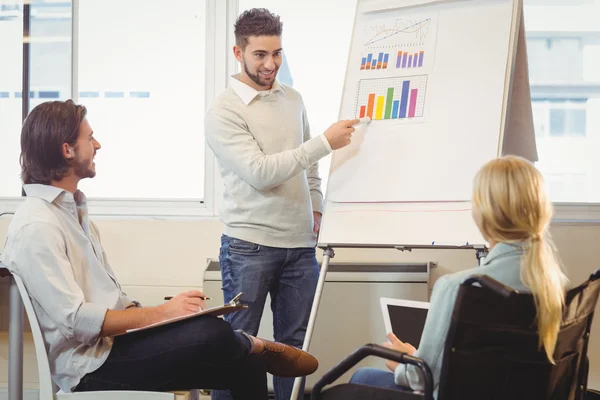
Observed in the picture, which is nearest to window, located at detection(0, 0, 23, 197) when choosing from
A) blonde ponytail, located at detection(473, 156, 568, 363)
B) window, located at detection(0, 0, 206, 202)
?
window, located at detection(0, 0, 206, 202)

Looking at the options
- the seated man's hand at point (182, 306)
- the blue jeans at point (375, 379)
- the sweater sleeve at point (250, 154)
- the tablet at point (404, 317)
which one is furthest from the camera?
the sweater sleeve at point (250, 154)

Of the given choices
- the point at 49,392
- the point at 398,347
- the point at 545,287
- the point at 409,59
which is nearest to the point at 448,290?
the point at 545,287

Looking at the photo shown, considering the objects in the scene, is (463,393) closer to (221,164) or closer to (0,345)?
(221,164)

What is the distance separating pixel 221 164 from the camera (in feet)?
8.02

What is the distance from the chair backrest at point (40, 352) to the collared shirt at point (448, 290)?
89cm

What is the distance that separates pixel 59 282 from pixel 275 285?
2.83 ft

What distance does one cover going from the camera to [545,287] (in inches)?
55.4

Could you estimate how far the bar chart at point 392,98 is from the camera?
245 cm

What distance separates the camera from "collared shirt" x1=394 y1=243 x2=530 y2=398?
1483 mm

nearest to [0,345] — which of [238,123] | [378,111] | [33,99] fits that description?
[33,99]

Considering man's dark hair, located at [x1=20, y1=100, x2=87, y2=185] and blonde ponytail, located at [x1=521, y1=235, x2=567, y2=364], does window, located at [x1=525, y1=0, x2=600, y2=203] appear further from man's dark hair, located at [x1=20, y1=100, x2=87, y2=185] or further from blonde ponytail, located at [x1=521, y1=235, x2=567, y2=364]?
man's dark hair, located at [x1=20, y1=100, x2=87, y2=185]

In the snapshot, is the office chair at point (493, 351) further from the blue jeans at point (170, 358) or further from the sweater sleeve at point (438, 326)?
the blue jeans at point (170, 358)

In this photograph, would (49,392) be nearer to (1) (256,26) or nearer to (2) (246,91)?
(2) (246,91)

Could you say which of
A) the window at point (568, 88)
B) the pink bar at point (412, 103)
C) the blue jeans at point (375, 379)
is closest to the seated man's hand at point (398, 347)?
the blue jeans at point (375, 379)
